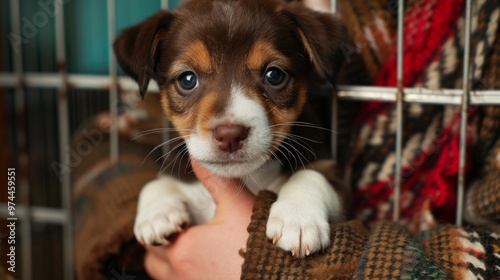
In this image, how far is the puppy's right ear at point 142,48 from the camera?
2084 millimetres

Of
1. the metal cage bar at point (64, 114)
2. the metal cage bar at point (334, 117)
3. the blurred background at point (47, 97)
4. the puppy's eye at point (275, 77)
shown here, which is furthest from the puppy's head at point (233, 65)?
the blurred background at point (47, 97)

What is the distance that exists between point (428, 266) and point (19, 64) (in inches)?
83.7

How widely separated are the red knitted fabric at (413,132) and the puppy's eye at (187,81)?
0.84 m

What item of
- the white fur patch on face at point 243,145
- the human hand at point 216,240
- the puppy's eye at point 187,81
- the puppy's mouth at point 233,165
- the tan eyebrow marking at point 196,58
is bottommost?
the human hand at point 216,240

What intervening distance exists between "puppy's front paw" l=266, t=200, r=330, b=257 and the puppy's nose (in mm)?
251

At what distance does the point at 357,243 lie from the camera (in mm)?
1768

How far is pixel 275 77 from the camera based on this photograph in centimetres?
203

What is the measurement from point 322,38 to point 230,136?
564 millimetres

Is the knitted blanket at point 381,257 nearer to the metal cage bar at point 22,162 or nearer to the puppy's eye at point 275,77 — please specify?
the puppy's eye at point 275,77

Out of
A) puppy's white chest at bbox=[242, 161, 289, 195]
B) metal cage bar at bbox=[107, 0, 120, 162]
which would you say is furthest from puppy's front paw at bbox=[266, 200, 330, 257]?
metal cage bar at bbox=[107, 0, 120, 162]

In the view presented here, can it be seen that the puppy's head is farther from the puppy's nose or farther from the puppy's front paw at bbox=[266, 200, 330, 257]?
the puppy's front paw at bbox=[266, 200, 330, 257]

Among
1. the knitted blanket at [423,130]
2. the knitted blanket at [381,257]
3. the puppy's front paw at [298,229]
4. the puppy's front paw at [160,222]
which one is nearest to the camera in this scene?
the knitted blanket at [381,257]

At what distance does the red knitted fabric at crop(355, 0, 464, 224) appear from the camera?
2.20 metres

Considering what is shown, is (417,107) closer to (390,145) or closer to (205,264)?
(390,145)
